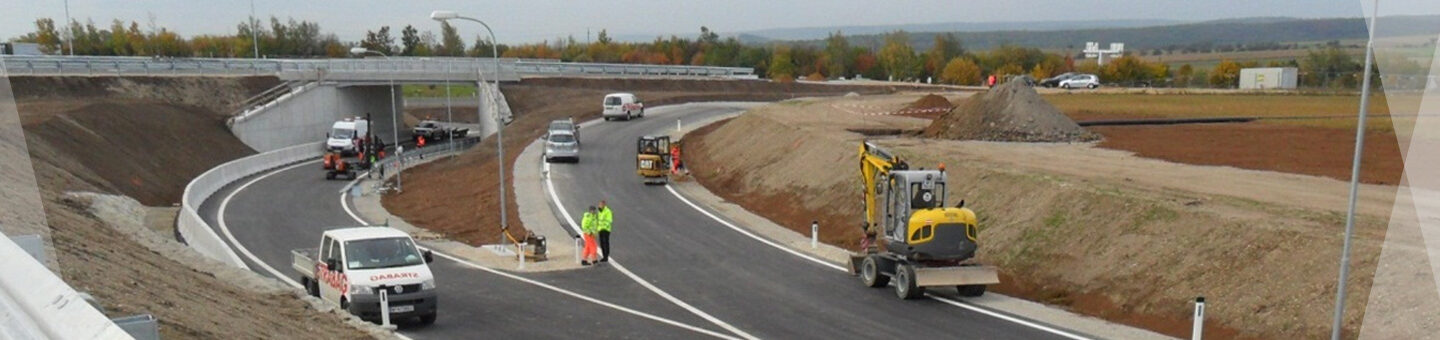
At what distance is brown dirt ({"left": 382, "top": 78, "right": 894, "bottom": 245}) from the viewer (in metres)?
37.3

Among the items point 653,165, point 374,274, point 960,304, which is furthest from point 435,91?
point 960,304

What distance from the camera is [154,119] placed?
59375 millimetres

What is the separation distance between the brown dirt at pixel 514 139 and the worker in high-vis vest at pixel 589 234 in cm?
684

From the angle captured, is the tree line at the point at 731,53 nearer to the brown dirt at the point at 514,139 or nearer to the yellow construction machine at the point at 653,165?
the brown dirt at the point at 514,139

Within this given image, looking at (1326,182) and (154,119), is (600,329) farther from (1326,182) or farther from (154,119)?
(154,119)

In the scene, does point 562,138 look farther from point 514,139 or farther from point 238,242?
point 238,242

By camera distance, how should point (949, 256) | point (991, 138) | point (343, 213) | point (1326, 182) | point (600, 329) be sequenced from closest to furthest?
point (600, 329)
point (949, 256)
point (1326, 182)
point (343, 213)
point (991, 138)

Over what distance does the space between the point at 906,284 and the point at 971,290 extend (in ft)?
4.67

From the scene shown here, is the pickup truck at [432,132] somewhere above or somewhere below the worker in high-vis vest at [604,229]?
below

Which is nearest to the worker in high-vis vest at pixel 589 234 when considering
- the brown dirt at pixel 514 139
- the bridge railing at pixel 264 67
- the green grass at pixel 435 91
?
the brown dirt at pixel 514 139

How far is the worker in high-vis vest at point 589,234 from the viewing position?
2539 centimetres

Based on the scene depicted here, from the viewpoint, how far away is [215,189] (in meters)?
45.7

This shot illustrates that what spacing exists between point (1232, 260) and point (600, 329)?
11156mm

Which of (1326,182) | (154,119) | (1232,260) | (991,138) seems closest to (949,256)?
(1232,260)
